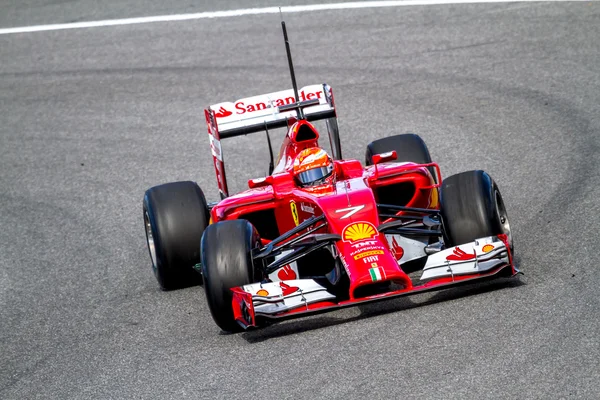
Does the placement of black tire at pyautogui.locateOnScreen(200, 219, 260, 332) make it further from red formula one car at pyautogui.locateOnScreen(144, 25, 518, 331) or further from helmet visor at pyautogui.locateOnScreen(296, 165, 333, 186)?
helmet visor at pyautogui.locateOnScreen(296, 165, 333, 186)

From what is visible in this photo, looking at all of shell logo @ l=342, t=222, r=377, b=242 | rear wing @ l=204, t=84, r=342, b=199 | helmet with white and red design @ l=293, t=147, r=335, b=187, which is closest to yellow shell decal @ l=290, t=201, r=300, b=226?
helmet with white and red design @ l=293, t=147, r=335, b=187

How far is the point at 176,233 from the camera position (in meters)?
9.29

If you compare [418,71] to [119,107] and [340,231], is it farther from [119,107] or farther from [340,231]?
[340,231]

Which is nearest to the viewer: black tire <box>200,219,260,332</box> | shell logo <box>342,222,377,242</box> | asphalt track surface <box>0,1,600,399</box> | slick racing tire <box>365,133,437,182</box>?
asphalt track surface <box>0,1,600,399</box>

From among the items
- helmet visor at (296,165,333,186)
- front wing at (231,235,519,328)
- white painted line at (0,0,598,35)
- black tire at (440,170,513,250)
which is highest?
white painted line at (0,0,598,35)

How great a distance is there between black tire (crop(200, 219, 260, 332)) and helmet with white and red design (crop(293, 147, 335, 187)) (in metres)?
1.25

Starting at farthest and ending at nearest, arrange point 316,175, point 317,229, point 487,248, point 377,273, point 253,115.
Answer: point 253,115
point 316,175
point 317,229
point 487,248
point 377,273

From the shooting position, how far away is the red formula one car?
7773mm

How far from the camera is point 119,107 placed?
1612 cm

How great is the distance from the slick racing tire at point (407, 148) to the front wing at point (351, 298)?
2460mm

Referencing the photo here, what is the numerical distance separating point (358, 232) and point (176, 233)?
194 centimetres

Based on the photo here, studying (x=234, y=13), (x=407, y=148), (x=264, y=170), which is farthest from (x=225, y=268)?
(x=234, y=13)

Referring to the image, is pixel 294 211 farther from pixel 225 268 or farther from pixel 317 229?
pixel 225 268

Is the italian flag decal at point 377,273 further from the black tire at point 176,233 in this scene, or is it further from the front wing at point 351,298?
the black tire at point 176,233
